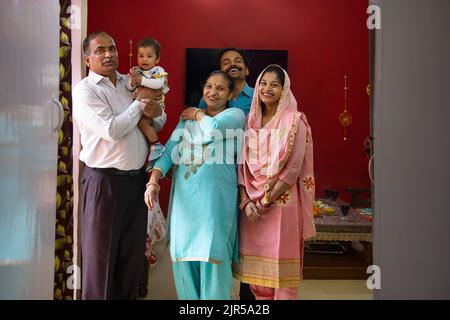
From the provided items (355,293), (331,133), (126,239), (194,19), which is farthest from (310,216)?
(194,19)

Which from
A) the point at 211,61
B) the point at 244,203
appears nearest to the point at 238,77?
the point at 244,203

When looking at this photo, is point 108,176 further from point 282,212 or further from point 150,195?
point 282,212

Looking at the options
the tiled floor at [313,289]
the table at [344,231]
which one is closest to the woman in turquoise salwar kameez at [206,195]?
the tiled floor at [313,289]

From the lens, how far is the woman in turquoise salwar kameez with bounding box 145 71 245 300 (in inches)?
91.1

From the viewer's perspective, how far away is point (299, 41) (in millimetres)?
5000

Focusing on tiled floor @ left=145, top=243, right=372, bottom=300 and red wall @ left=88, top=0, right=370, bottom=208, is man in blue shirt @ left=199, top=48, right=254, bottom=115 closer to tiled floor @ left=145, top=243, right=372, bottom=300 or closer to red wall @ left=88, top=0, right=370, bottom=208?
tiled floor @ left=145, top=243, right=372, bottom=300

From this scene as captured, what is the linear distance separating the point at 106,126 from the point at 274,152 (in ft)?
2.51

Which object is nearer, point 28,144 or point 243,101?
point 28,144

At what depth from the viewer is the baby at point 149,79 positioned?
2.38 metres

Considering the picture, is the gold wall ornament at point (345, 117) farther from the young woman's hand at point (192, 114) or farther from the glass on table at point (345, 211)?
the young woman's hand at point (192, 114)

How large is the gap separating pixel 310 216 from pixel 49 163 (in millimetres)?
1236

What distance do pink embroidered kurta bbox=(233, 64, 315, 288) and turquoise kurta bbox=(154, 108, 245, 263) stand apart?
79 millimetres

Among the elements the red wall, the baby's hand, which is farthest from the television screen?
the baby's hand

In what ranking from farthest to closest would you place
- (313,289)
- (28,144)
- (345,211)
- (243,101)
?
(345,211), (313,289), (243,101), (28,144)
